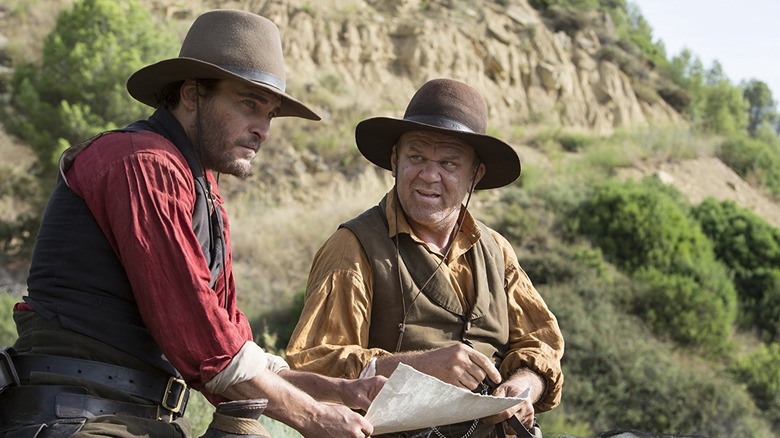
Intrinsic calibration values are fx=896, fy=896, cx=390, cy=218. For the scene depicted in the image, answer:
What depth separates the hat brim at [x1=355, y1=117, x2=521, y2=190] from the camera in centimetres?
404

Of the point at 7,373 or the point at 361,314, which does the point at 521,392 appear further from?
the point at 7,373

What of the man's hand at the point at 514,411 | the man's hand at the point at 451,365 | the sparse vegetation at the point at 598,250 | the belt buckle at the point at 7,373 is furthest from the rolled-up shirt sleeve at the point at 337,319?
the sparse vegetation at the point at 598,250

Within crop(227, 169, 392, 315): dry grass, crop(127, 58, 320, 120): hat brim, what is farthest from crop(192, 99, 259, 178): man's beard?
crop(227, 169, 392, 315): dry grass

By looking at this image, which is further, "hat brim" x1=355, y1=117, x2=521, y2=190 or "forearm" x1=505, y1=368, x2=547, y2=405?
"hat brim" x1=355, y1=117, x2=521, y2=190

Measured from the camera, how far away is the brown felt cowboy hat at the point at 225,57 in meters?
3.00

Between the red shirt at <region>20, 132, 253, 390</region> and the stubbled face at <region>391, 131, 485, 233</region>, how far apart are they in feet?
4.89

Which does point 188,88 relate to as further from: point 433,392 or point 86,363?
point 433,392

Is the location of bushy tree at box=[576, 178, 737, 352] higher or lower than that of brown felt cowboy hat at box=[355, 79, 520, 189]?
lower

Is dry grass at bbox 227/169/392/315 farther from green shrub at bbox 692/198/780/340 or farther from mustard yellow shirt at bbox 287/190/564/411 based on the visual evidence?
mustard yellow shirt at bbox 287/190/564/411

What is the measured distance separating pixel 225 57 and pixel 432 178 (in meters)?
1.30

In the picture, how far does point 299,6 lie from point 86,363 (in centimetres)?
2633

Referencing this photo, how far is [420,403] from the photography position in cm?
306

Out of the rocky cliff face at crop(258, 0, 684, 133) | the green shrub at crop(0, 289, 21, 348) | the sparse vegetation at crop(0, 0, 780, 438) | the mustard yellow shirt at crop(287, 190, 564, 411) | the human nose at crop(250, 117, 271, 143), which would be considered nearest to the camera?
the human nose at crop(250, 117, 271, 143)

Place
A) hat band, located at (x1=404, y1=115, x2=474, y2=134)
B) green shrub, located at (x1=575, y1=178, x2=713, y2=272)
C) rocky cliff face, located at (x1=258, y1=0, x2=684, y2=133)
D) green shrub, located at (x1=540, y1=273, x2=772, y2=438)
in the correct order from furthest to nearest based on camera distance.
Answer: rocky cliff face, located at (x1=258, y1=0, x2=684, y2=133)
green shrub, located at (x1=575, y1=178, x2=713, y2=272)
green shrub, located at (x1=540, y1=273, x2=772, y2=438)
hat band, located at (x1=404, y1=115, x2=474, y2=134)
